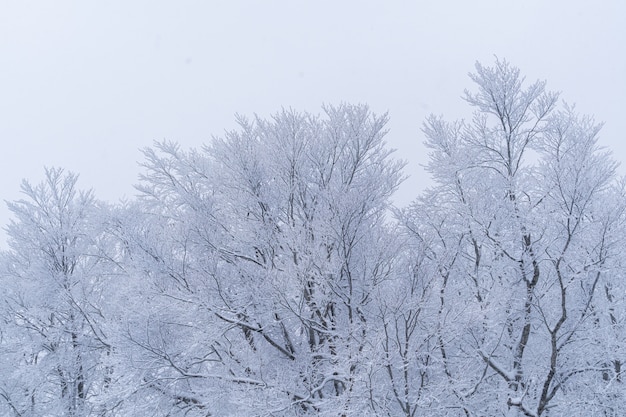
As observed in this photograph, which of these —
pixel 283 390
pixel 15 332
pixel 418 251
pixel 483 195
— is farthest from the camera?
pixel 15 332

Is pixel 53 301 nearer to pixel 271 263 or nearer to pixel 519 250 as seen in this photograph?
pixel 271 263

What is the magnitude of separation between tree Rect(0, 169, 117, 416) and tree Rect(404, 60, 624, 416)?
506cm

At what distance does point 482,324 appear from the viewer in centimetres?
589

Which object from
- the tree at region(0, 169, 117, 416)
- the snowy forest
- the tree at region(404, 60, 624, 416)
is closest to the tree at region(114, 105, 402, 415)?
the snowy forest

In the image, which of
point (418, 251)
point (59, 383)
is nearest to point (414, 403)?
point (418, 251)

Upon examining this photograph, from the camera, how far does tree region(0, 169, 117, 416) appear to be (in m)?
7.59

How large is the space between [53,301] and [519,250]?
7.35 metres

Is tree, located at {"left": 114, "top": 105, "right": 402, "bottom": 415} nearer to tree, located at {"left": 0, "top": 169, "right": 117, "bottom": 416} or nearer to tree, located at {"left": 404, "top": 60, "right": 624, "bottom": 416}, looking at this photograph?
tree, located at {"left": 404, "top": 60, "right": 624, "bottom": 416}

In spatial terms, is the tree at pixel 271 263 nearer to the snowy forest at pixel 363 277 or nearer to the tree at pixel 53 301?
the snowy forest at pixel 363 277

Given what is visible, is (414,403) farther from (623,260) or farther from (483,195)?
(623,260)

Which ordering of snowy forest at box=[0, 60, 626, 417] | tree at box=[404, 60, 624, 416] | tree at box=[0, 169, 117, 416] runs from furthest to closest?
tree at box=[0, 169, 117, 416]
tree at box=[404, 60, 624, 416]
snowy forest at box=[0, 60, 626, 417]

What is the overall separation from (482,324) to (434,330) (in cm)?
86

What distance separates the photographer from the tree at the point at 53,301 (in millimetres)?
7594

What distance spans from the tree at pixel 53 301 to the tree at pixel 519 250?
16.6ft
